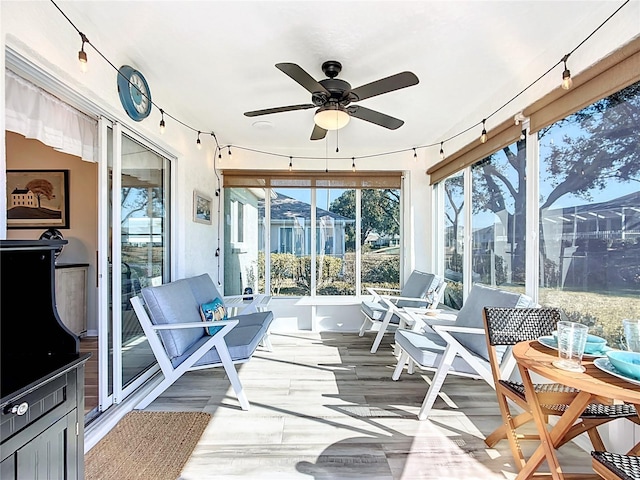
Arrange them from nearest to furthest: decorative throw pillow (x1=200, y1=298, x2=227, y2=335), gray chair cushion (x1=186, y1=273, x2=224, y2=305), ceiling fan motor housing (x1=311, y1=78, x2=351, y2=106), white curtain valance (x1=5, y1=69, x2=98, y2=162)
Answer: white curtain valance (x1=5, y1=69, x2=98, y2=162)
ceiling fan motor housing (x1=311, y1=78, x2=351, y2=106)
decorative throw pillow (x1=200, y1=298, x2=227, y2=335)
gray chair cushion (x1=186, y1=273, x2=224, y2=305)

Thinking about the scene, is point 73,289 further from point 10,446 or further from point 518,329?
point 518,329

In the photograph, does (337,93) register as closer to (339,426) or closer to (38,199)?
(339,426)

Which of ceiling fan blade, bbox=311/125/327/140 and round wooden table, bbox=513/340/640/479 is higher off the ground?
ceiling fan blade, bbox=311/125/327/140

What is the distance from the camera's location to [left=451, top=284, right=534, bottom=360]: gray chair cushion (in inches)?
93.7

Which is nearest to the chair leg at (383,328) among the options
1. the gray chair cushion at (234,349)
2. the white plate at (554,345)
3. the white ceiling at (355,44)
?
the gray chair cushion at (234,349)

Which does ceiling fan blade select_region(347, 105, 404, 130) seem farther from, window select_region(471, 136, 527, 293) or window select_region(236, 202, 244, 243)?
window select_region(236, 202, 244, 243)

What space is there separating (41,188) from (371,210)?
4.21 meters

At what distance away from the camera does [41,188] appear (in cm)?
403

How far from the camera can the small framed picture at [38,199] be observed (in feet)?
13.0

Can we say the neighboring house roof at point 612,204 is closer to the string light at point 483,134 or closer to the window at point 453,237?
the string light at point 483,134

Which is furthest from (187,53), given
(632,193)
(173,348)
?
(632,193)

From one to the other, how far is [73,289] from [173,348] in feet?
7.62

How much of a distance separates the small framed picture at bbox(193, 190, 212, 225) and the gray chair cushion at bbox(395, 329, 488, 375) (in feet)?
8.21

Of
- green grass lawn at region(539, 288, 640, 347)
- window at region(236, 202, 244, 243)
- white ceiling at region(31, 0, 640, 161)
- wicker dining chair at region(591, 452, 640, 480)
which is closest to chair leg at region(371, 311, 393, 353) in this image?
green grass lawn at region(539, 288, 640, 347)
